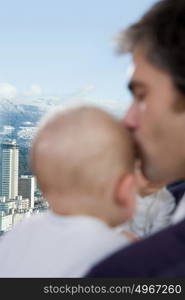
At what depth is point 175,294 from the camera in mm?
1020

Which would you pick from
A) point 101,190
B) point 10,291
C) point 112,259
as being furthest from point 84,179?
point 10,291

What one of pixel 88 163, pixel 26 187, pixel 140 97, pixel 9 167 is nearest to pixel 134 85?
pixel 140 97

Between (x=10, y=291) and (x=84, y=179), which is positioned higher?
(x=84, y=179)

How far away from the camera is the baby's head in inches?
38.3

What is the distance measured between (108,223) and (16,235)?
8.2 inches

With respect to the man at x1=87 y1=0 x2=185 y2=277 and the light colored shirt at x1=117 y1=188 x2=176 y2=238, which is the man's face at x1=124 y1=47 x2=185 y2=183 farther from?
the light colored shirt at x1=117 y1=188 x2=176 y2=238

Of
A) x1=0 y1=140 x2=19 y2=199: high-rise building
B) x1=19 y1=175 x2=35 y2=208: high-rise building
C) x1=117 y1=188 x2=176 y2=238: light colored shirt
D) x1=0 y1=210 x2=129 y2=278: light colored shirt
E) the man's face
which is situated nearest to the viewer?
x1=0 y1=210 x2=129 y2=278: light colored shirt

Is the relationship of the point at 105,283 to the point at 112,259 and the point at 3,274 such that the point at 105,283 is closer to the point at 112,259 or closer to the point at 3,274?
the point at 112,259

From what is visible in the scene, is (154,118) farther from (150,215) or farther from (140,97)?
(150,215)

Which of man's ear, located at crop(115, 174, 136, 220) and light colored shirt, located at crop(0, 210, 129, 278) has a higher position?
man's ear, located at crop(115, 174, 136, 220)

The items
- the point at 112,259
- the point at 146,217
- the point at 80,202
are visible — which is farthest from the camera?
the point at 146,217

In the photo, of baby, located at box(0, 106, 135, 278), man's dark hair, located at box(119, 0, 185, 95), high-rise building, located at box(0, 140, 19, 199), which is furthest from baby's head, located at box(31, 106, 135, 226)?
high-rise building, located at box(0, 140, 19, 199)

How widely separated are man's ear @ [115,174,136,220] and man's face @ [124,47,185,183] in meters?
0.09

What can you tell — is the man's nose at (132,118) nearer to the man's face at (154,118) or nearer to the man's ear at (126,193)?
the man's face at (154,118)
